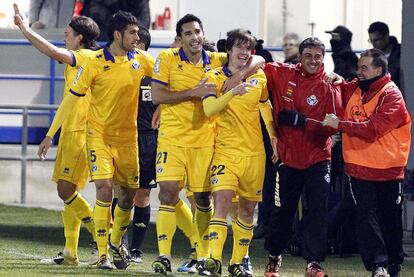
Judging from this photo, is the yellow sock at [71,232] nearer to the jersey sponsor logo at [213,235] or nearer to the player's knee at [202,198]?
the player's knee at [202,198]

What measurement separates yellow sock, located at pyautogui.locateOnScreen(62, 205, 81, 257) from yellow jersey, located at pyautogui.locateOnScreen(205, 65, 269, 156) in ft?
6.23

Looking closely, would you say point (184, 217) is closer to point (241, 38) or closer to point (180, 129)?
point (180, 129)

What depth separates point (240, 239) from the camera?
14734 mm

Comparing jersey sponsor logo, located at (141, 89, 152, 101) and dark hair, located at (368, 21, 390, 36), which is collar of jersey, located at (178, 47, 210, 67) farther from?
dark hair, located at (368, 21, 390, 36)

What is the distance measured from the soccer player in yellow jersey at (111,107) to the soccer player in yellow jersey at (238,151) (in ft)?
3.18

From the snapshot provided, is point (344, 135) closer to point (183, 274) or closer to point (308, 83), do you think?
point (308, 83)

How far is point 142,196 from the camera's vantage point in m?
16.6

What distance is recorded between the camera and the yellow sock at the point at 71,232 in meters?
15.8

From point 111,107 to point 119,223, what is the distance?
1143mm

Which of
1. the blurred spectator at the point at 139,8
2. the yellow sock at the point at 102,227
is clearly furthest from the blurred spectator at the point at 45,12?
→ the yellow sock at the point at 102,227

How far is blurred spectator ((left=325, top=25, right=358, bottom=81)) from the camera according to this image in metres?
18.9

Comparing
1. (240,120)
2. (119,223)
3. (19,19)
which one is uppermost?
(19,19)

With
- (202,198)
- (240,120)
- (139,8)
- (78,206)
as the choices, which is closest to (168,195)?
(202,198)

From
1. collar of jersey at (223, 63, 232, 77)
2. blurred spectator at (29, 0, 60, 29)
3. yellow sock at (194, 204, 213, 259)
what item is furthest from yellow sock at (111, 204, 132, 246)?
blurred spectator at (29, 0, 60, 29)
